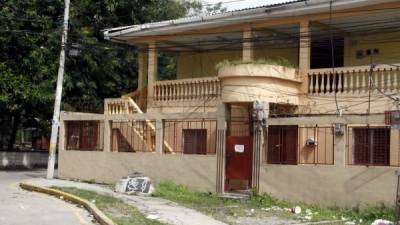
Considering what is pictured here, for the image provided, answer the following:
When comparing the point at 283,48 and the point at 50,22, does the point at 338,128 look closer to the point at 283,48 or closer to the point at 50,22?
the point at 283,48

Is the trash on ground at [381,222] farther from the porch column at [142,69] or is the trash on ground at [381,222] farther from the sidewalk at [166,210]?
the porch column at [142,69]

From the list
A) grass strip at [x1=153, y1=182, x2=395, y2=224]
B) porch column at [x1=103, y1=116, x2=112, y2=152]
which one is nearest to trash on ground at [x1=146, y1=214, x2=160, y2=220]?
grass strip at [x1=153, y1=182, x2=395, y2=224]

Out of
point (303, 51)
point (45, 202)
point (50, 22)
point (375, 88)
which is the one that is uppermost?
point (50, 22)

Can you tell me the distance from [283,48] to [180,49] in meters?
4.97

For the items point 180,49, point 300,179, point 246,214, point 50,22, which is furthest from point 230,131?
point 50,22

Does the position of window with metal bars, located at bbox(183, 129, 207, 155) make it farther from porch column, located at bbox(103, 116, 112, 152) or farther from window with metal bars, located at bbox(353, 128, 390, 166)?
window with metal bars, located at bbox(353, 128, 390, 166)

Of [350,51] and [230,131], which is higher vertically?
[350,51]

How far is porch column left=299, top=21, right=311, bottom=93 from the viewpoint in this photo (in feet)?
62.5

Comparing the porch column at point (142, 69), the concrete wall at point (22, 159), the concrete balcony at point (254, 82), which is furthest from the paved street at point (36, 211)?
the concrete wall at point (22, 159)

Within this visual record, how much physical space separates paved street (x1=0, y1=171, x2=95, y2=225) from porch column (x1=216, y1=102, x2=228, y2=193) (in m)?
4.31

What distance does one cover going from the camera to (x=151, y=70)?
23719mm

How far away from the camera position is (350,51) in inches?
815

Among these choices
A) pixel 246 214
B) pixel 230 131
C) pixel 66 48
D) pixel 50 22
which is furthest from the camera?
pixel 50 22

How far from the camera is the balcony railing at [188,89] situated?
20920 mm
